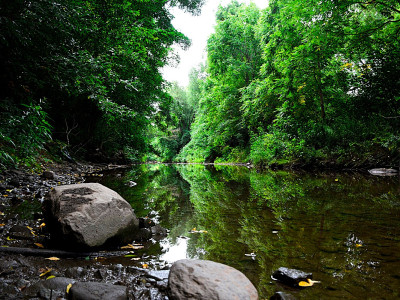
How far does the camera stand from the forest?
Result: 3936mm

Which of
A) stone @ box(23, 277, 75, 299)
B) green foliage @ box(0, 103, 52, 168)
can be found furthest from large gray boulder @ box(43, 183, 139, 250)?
green foliage @ box(0, 103, 52, 168)

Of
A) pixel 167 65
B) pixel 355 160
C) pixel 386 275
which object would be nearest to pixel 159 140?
pixel 167 65

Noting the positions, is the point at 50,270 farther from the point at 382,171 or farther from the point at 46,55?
the point at 382,171

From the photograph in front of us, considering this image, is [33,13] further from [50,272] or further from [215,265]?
[215,265]

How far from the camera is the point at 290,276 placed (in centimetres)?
166

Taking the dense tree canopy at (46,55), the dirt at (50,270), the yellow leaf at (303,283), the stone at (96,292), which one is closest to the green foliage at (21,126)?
the dense tree canopy at (46,55)

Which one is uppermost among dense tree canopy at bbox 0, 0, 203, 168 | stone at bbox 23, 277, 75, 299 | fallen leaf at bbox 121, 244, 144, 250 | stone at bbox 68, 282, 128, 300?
dense tree canopy at bbox 0, 0, 203, 168

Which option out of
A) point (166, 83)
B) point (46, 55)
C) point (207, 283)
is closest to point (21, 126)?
point (46, 55)

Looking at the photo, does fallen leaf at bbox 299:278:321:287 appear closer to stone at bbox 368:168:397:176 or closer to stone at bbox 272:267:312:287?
stone at bbox 272:267:312:287

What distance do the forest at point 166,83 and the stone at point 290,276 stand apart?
140 inches

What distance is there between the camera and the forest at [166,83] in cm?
394

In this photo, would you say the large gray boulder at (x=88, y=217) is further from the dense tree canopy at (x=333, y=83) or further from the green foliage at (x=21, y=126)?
the dense tree canopy at (x=333, y=83)

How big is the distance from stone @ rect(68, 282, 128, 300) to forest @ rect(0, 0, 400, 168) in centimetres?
254

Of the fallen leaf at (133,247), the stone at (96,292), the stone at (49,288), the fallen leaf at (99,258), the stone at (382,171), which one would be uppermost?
the stone at (382,171)
